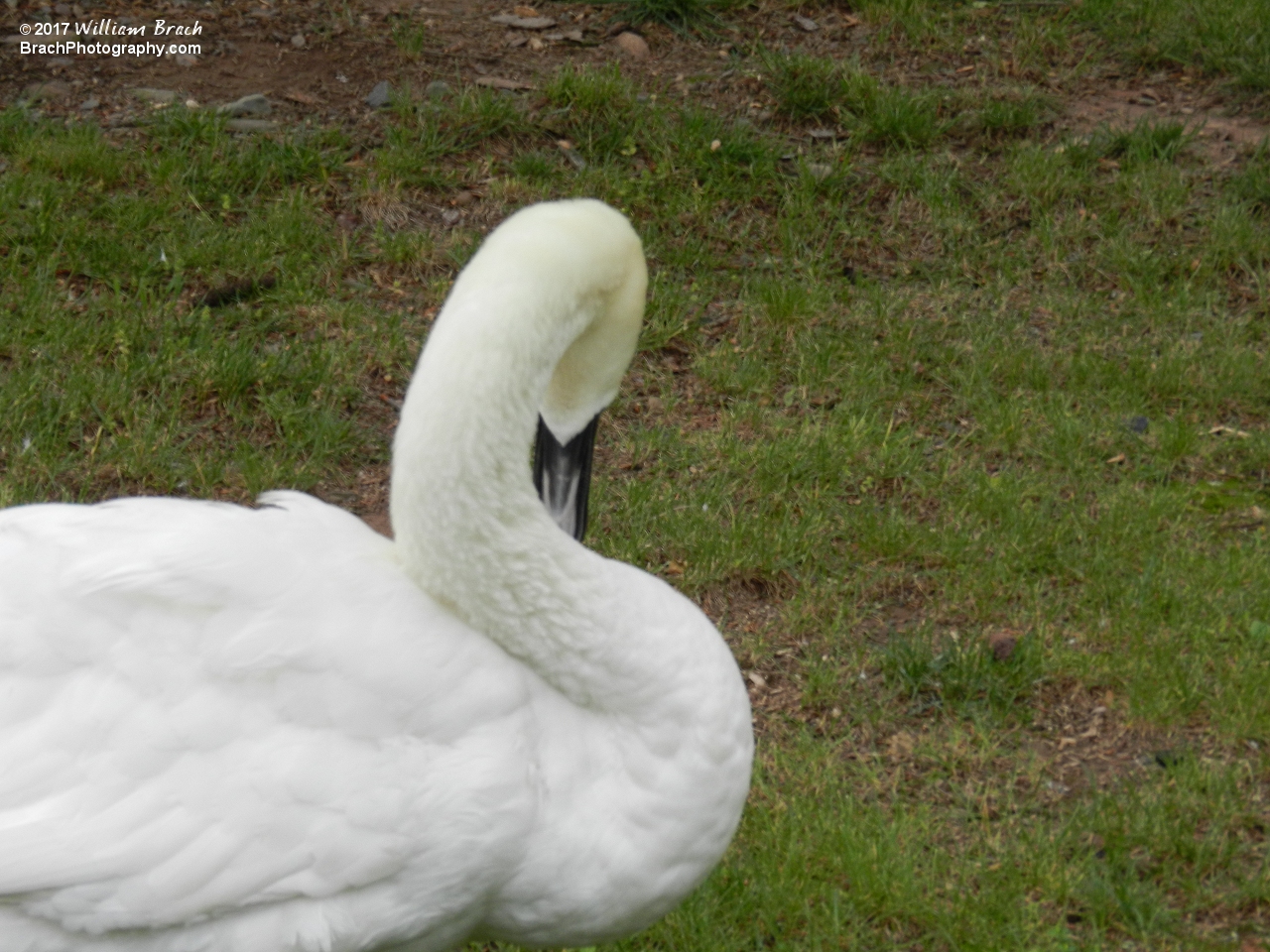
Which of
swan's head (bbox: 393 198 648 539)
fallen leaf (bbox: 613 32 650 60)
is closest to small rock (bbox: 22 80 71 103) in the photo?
fallen leaf (bbox: 613 32 650 60)

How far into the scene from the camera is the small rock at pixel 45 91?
6.43 metres

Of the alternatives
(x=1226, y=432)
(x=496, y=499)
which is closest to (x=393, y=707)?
(x=496, y=499)

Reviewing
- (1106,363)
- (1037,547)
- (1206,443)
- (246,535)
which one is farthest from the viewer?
(1106,363)

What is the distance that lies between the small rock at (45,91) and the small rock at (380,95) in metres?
1.26

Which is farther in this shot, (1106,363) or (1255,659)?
(1106,363)

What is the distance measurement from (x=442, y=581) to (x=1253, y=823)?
2178 mm

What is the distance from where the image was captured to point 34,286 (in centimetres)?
538

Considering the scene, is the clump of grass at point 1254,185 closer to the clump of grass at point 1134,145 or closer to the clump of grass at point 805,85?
the clump of grass at point 1134,145

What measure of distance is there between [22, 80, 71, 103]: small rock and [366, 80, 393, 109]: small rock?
126 centimetres

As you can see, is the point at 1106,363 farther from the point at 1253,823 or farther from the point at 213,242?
the point at 213,242

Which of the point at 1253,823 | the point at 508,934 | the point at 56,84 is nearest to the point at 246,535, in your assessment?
the point at 508,934

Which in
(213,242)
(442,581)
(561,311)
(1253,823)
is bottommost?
(1253,823)

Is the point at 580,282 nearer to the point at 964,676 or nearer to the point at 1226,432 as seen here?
the point at 964,676

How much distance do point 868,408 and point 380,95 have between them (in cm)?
270
